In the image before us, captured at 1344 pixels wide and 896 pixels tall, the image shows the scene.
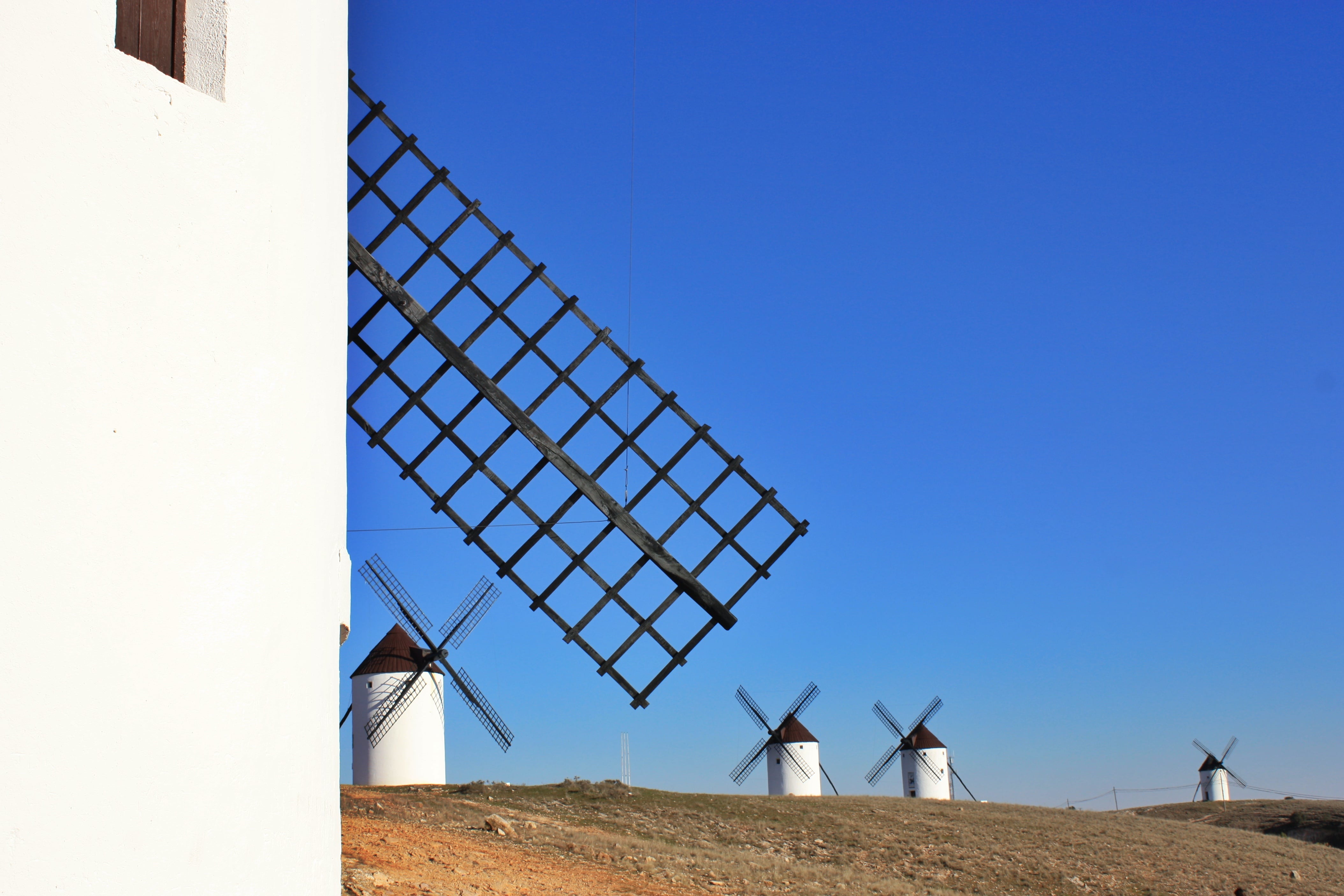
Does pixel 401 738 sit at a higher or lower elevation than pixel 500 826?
higher

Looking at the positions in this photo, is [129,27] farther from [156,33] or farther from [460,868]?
[460,868]

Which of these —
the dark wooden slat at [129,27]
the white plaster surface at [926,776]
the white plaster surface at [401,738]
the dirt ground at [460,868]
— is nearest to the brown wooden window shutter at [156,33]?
the dark wooden slat at [129,27]

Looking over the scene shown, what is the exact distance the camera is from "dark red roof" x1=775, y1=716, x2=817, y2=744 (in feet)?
112

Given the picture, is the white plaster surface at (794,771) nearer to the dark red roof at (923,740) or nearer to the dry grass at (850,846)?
the dark red roof at (923,740)

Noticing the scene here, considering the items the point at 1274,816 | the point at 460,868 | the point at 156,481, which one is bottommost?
the point at 1274,816

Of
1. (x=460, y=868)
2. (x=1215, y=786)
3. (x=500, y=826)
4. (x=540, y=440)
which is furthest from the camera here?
(x=1215, y=786)

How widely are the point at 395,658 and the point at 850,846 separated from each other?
10.6m

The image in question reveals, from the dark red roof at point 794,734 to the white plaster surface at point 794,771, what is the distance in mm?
55

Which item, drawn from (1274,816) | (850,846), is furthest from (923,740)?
(850,846)

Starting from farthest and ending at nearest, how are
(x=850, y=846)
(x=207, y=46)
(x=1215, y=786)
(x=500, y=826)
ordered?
(x=1215, y=786) < (x=850, y=846) < (x=500, y=826) < (x=207, y=46)

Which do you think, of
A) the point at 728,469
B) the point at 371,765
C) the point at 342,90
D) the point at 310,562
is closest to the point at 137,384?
the point at 310,562

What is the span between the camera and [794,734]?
34375 mm

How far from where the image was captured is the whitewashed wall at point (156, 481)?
206cm

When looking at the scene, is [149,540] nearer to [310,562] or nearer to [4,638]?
[4,638]
